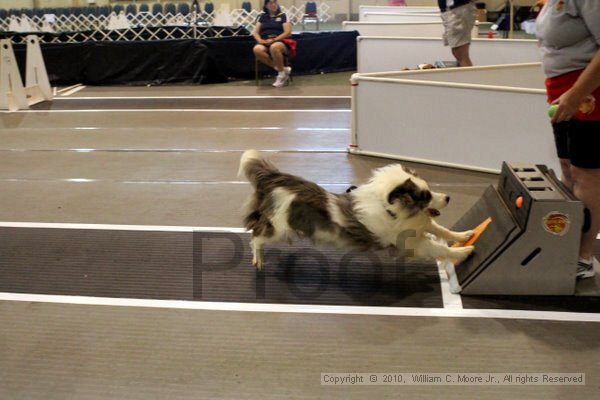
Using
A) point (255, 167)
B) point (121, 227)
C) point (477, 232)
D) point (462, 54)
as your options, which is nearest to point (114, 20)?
point (462, 54)

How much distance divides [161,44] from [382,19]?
438 cm

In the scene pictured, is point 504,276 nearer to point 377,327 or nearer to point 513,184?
point 513,184

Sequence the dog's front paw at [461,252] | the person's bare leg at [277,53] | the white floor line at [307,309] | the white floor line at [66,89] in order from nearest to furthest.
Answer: the white floor line at [307,309] → the dog's front paw at [461,252] → the person's bare leg at [277,53] → the white floor line at [66,89]

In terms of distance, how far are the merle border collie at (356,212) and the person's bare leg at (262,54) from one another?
5.47 m

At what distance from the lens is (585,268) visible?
248 centimetres

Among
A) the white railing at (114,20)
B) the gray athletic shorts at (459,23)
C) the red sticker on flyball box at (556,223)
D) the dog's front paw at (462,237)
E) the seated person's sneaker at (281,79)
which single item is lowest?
the dog's front paw at (462,237)

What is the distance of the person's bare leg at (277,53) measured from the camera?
302 inches

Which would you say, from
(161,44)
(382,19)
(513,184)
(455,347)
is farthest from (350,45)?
(455,347)

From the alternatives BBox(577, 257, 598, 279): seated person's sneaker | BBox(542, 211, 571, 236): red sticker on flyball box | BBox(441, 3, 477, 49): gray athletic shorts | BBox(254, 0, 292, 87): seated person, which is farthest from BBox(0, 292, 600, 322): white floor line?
BBox(254, 0, 292, 87): seated person

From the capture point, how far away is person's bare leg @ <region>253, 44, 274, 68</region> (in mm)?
7745
